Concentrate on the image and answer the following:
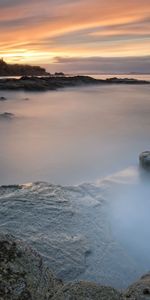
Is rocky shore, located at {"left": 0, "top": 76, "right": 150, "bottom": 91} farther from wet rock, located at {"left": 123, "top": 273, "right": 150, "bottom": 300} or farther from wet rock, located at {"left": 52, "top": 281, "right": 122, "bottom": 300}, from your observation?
wet rock, located at {"left": 52, "top": 281, "right": 122, "bottom": 300}

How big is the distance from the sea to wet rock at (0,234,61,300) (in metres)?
1.18

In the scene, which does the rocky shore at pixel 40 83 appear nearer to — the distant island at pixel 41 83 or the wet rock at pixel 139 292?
the distant island at pixel 41 83

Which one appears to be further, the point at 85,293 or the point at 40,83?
the point at 40,83

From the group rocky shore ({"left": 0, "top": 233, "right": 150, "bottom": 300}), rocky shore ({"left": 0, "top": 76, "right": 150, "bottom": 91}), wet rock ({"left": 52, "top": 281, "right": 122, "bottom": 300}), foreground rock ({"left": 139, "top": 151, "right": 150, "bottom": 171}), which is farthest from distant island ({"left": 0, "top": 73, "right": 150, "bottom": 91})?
wet rock ({"left": 52, "top": 281, "right": 122, "bottom": 300})

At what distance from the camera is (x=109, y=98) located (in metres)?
→ 26.7

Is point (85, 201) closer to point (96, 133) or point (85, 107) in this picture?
point (96, 133)

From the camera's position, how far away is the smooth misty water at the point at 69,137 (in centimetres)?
869

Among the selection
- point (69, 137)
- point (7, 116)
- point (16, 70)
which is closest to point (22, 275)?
point (69, 137)

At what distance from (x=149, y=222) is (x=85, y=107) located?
17362mm

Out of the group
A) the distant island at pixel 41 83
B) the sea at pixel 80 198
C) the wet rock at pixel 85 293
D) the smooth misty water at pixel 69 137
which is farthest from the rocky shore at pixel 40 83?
the wet rock at pixel 85 293

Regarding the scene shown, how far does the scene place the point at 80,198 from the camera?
5.75 meters

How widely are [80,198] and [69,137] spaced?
784 centimetres

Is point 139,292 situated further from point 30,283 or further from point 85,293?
point 30,283

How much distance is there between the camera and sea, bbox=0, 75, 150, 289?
4.08m
